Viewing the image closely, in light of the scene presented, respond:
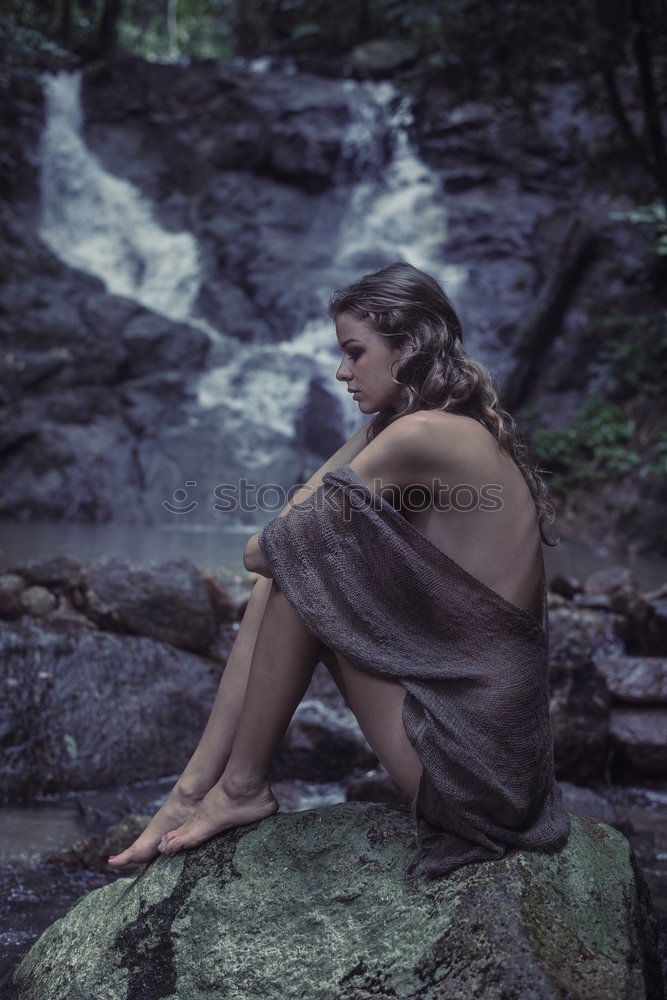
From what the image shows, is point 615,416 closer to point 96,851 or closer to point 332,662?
point 96,851

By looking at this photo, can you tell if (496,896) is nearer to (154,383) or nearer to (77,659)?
(77,659)

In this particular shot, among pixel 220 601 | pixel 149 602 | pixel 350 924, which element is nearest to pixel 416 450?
pixel 350 924

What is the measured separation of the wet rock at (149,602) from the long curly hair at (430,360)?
240 cm

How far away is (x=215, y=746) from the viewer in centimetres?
200

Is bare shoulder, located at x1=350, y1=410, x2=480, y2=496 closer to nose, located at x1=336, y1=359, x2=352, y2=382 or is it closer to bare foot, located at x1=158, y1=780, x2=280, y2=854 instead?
nose, located at x1=336, y1=359, x2=352, y2=382

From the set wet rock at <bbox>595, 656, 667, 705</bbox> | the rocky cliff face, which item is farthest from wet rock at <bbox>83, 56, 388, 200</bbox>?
wet rock at <bbox>595, 656, 667, 705</bbox>

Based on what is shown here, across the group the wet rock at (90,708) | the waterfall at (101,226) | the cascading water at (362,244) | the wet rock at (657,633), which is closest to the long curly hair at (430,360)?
the wet rock at (90,708)

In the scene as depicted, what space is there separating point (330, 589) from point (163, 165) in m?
14.4

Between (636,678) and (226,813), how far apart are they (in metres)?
2.76

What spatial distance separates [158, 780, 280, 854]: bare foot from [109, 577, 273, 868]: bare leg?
9cm

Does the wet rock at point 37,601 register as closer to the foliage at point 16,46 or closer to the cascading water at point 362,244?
the foliage at point 16,46

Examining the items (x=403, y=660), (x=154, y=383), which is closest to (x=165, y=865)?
(x=403, y=660)

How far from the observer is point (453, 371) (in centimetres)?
191

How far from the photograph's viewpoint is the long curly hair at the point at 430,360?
1899mm
